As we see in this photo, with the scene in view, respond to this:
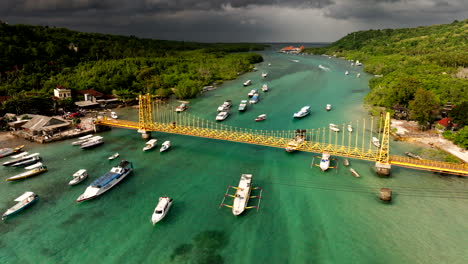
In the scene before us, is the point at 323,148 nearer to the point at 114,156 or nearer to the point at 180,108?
the point at 114,156

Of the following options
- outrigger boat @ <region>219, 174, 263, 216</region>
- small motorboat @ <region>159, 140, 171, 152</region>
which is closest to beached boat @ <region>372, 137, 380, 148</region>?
outrigger boat @ <region>219, 174, 263, 216</region>

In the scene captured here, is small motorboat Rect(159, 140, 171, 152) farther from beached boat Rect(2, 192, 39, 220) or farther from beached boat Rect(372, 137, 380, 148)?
beached boat Rect(372, 137, 380, 148)

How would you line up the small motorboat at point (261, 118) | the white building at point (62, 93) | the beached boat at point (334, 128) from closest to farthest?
the beached boat at point (334, 128), the small motorboat at point (261, 118), the white building at point (62, 93)

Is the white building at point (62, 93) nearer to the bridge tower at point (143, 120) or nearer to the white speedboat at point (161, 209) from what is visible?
the bridge tower at point (143, 120)

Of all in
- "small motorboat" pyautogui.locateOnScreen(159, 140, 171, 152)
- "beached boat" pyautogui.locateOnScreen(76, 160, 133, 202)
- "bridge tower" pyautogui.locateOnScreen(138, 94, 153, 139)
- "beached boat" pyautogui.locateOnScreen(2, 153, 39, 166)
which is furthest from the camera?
"bridge tower" pyautogui.locateOnScreen(138, 94, 153, 139)

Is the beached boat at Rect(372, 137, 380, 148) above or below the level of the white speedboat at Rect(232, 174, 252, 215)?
above

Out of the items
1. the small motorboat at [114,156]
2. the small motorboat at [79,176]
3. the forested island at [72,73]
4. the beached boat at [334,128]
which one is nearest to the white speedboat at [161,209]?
the small motorboat at [79,176]

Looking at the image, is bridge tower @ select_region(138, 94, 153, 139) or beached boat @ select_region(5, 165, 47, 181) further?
bridge tower @ select_region(138, 94, 153, 139)

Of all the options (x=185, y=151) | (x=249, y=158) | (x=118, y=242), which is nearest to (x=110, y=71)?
(x=185, y=151)
